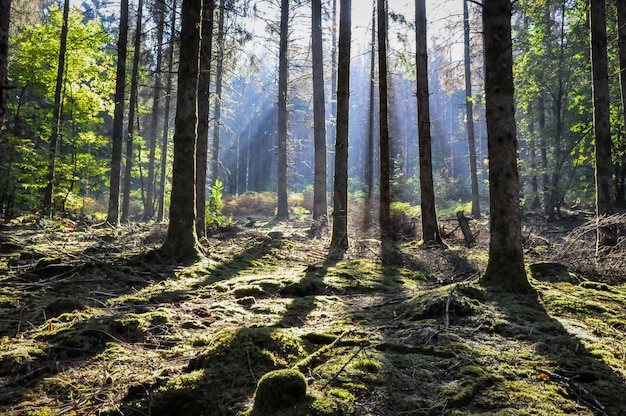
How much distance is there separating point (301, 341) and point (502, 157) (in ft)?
12.1

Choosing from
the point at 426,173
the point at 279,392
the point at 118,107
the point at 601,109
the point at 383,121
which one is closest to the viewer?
the point at 279,392

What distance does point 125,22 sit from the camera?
1411cm

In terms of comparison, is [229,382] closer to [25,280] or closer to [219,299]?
[219,299]

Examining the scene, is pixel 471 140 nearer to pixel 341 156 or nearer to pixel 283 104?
pixel 283 104

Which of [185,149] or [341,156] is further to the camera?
→ [341,156]

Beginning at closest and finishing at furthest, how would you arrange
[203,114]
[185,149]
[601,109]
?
[185,149], [601,109], [203,114]

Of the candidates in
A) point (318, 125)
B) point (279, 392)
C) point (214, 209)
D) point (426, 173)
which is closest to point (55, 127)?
point (214, 209)

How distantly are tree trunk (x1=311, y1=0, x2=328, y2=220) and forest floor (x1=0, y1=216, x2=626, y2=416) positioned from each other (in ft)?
34.1

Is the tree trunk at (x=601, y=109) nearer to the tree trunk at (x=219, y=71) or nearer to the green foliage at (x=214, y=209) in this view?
the tree trunk at (x=219, y=71)

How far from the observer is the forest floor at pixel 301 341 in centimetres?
244

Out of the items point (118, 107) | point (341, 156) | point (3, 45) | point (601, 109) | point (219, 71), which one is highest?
point (219, 71)

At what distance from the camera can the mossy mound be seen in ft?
7.40

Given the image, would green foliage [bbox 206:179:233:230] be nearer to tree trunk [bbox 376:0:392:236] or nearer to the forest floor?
tree trunk [bbox 376:0:392:236]

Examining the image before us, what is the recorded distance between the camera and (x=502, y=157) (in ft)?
17.4
